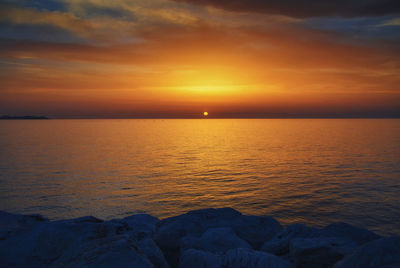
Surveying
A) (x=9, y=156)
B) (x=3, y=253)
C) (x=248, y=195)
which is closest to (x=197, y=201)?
(x=248, y=195)

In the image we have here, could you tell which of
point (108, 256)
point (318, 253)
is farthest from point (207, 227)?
point (108, 256)

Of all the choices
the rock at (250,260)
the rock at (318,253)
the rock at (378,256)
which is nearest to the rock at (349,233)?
the rock at (318,253)

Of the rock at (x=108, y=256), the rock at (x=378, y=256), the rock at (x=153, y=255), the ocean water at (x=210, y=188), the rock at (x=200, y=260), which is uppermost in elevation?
the rock at (x=378, y=256)

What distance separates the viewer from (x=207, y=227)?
42.7 feet

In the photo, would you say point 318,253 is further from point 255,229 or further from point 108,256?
point 108,256

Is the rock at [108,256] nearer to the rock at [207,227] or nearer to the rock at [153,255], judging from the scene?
the rock at [153,255]

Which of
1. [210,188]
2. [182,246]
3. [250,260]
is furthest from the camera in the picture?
[210,188]

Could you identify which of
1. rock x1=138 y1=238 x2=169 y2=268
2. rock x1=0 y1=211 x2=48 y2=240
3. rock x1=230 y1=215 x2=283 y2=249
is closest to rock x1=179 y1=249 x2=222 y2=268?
rock x1=138 y1=238 x2=169 y2=268

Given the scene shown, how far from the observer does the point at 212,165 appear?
40.0 metres

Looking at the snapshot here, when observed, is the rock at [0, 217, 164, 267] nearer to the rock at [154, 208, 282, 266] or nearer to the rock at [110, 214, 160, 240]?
the rock at [110, 214, 160, 240]

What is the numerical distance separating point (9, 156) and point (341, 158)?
189 feet

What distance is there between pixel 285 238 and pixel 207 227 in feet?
13.1

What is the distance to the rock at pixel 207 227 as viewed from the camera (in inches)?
452

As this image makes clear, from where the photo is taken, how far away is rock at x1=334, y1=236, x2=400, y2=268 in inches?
235
